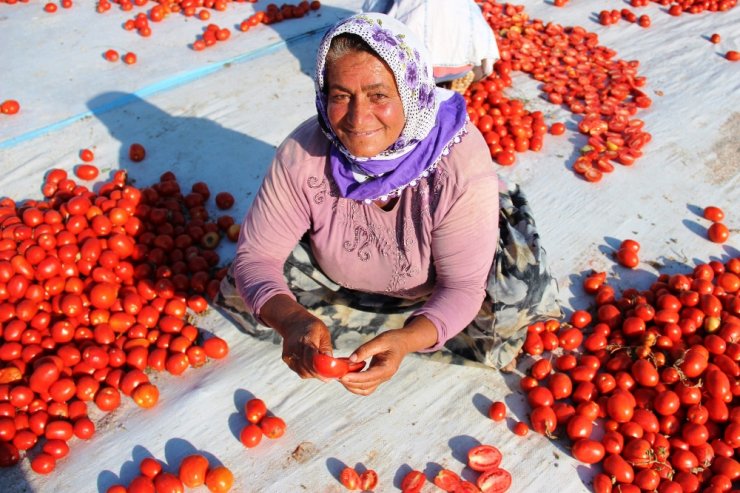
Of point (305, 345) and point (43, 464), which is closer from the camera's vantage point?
point (305, 345)

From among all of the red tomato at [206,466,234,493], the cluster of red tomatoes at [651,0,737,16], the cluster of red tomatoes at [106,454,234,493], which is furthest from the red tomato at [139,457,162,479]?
the cluster of red tomatoes at [651,0,737,16]

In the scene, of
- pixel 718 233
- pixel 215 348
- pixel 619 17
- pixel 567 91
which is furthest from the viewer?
pixel 619 17

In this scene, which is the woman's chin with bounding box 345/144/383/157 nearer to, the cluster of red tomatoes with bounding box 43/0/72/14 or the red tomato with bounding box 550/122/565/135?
the red tomato with bounding box 550/122/565/135

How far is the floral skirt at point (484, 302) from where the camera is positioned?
2.12 m

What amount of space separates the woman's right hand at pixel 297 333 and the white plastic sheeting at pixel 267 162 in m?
0.61

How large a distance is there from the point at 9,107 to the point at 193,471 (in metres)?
2.61

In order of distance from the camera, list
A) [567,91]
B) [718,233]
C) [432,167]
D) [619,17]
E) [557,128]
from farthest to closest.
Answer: [619,17], [567,91], [557,128], [718,233], [432,167]

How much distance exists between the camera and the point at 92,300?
2.51 m

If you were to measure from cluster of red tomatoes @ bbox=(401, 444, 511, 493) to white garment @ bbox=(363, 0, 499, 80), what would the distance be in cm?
225

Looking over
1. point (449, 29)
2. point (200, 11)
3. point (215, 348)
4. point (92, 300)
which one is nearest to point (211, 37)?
point (200, 11)

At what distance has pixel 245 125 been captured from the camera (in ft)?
11.9

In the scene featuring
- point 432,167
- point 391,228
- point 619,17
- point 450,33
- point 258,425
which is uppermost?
point 432,167

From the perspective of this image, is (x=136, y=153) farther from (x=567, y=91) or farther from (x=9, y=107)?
(x=567, y=91)

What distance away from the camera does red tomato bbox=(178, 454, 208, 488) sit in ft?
6.65
